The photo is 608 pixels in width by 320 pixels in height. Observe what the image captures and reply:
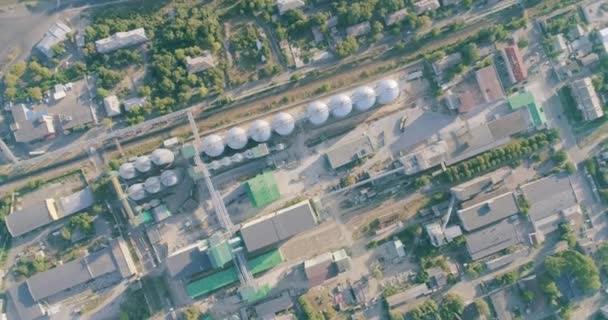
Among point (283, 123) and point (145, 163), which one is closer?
point (283, 123)

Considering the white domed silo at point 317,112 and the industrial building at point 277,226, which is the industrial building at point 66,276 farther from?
the white domed silo at point 317,112

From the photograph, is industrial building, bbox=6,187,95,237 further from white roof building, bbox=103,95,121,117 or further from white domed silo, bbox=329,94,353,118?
white domed silo, bbox=329,94,353,118

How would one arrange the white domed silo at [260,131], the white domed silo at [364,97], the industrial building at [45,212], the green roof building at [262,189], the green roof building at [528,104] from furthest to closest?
the green roof building at [528,104] → the industrial building at [45,212] → the green roof building at [262,189] → the white domed silo at [364,97] → the white domed silo at [260,131]

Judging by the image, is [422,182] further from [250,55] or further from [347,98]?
[250,55]

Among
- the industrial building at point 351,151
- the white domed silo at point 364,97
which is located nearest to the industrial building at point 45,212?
the industrial building at point 351,151

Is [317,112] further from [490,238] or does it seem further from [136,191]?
[490,238]

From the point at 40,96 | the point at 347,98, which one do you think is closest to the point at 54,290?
the point at 40,96

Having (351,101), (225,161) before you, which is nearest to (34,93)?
(225,161)
